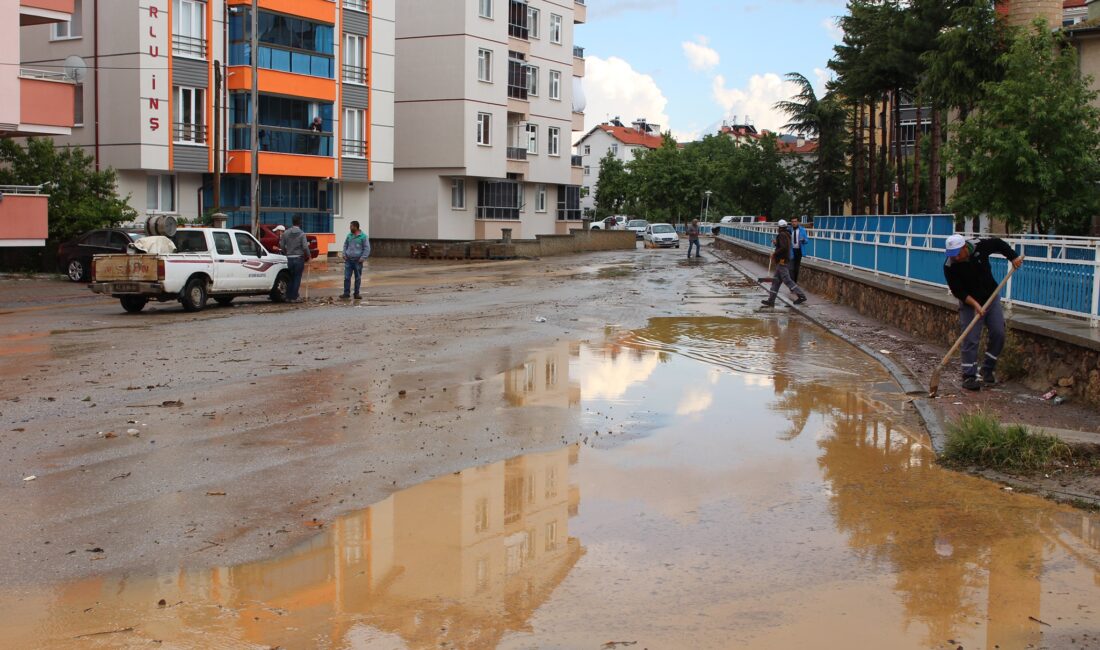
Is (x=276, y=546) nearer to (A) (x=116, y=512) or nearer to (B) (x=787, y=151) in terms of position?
(A) (x=116, y=512)

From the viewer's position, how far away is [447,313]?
20672 millimetres

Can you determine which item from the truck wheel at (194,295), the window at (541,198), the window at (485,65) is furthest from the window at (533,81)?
the truck wheel at (194,295)

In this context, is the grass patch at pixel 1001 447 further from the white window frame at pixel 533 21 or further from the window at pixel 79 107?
the white window frame at pixel 533 21

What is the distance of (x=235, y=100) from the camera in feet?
136

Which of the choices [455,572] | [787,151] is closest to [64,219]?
[455,572]

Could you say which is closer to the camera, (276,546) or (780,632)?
(780,632)

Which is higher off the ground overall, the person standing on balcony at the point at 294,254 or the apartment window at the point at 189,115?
the apartment window at the point at 189,115

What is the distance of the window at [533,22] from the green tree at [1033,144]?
132ft

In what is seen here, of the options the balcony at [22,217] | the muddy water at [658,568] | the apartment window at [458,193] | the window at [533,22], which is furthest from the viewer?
the window at [533,22]

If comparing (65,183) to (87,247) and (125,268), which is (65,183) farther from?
(125,268)

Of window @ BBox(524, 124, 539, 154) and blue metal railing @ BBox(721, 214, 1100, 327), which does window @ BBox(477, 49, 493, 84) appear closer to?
window @ BBox(524, 124, 539, 154)

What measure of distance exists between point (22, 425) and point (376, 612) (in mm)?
5751

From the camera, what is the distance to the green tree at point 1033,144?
859 inches

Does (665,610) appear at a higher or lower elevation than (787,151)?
lower
